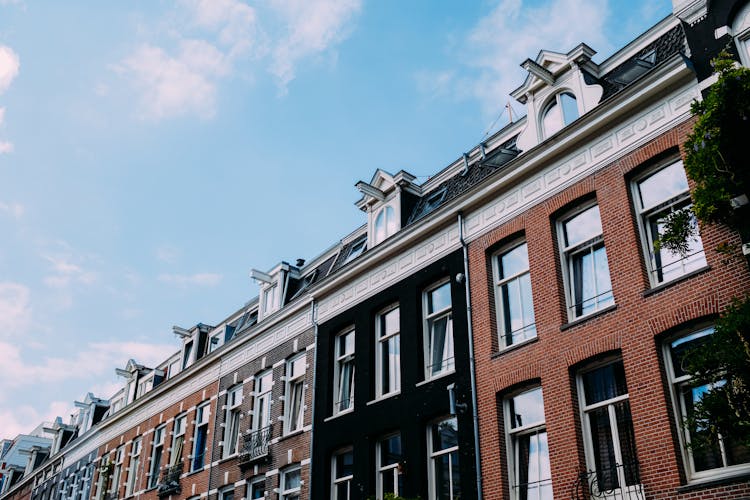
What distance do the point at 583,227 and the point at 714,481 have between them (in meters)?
6.22

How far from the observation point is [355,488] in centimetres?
2041

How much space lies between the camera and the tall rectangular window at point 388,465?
19.5 meters

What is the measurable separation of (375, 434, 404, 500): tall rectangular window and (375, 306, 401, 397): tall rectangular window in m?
1.24

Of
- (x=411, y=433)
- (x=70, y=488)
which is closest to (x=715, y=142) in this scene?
(x=411, y=433)

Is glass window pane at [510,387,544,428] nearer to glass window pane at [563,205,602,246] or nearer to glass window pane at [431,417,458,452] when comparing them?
glass window pane at [431,417,458,452]

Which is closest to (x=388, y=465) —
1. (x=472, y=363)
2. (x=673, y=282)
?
(x=472, y=363)

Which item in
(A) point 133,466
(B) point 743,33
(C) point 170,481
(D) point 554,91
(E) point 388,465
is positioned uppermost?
(D) point 554,91

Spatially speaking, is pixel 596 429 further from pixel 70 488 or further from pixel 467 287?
pixel 70 488

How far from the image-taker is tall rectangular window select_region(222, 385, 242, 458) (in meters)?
27.5

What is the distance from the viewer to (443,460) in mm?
18406

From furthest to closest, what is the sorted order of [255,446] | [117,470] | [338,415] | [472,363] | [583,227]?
1. [117,470]
2. [255,446]
3. [338,415]
4. [472,363]
5. [583,227]

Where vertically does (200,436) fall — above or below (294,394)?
below

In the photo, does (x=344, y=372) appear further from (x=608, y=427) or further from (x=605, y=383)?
(x=608, y=427)

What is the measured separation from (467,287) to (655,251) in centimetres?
514
